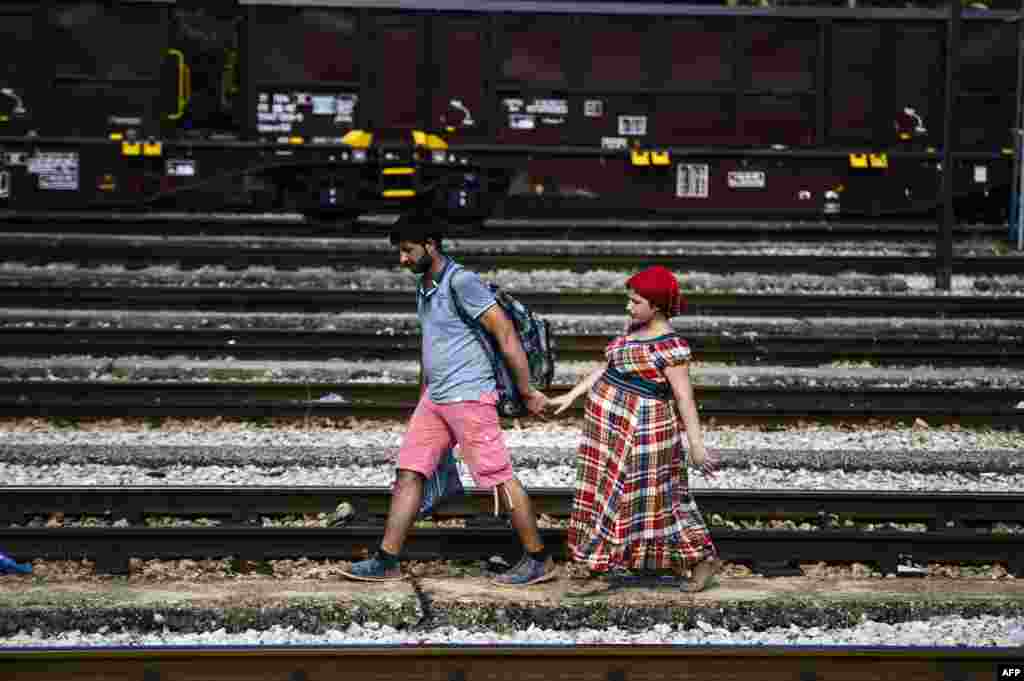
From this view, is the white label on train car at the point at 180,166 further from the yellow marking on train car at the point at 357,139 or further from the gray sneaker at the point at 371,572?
the gray sneaker at the point at 371,572

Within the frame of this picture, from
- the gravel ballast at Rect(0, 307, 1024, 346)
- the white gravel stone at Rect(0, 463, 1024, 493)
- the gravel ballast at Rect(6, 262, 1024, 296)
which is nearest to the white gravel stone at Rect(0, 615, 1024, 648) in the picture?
the white gravel stone at Rect(0, 463, 1024, 493)

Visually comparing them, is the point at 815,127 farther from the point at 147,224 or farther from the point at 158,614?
the point at 158,614

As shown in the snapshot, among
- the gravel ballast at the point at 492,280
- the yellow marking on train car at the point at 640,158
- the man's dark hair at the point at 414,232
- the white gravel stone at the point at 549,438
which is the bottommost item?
the white gravel stone at the point at 549,438

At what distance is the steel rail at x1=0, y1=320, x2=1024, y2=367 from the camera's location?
38.0 ft

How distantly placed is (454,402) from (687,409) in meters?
1.08

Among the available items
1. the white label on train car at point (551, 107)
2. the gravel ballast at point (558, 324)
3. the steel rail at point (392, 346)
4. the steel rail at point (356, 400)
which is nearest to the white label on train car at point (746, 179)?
the white label on train car at point (551, 107)

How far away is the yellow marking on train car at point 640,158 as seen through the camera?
60.6 feet

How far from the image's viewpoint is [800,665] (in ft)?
17.5

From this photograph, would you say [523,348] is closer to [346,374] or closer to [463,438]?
[463,438]

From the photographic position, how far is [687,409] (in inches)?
238

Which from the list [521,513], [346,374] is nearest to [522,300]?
[346,374]

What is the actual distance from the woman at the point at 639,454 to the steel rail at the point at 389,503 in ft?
5.27

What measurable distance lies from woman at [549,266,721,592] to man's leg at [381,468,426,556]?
0.74m

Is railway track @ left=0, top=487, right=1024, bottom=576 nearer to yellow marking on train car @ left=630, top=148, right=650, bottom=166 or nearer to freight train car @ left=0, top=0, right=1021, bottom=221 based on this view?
freight train car @ left=0, top=0, right=1021, bottom=221
